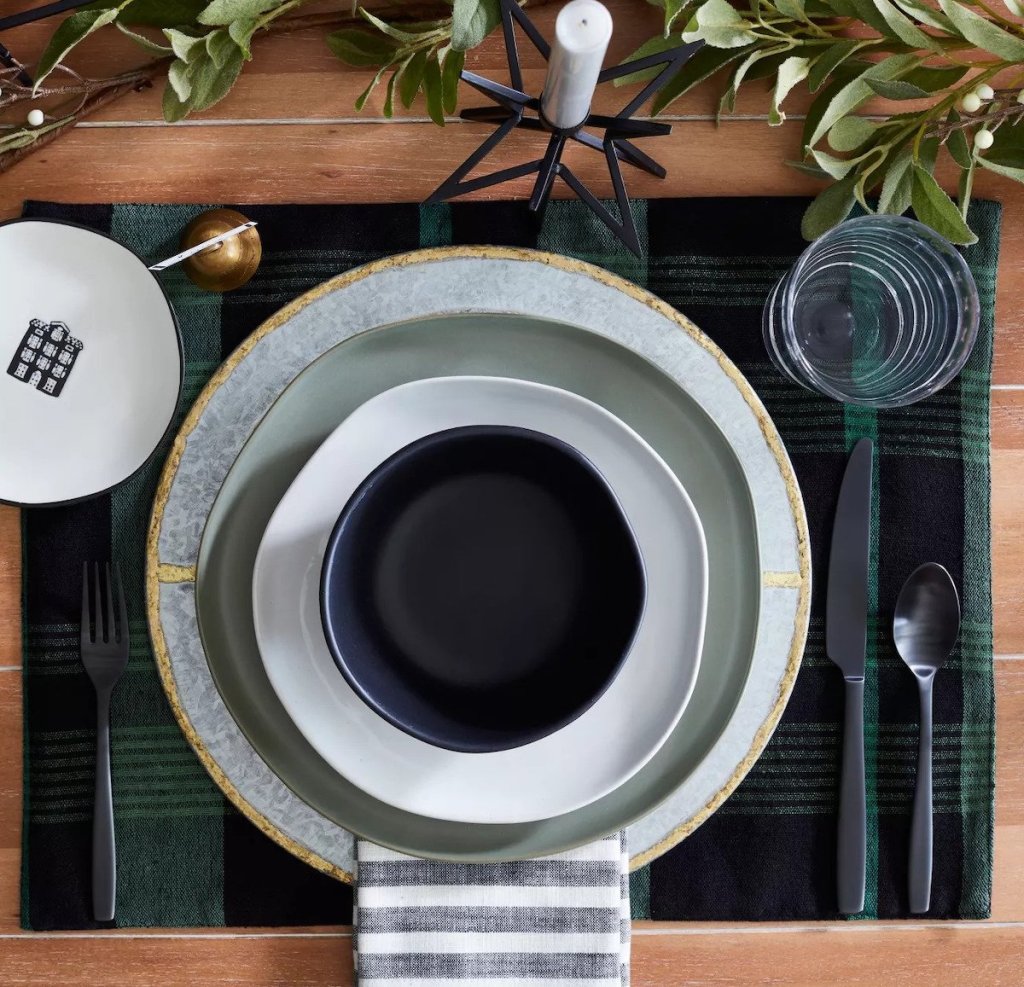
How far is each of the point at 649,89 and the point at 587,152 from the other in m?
0.22

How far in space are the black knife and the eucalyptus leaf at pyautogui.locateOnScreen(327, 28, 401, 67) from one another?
0.48 meters

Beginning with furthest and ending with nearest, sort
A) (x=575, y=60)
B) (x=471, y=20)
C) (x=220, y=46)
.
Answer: (x=220, y=46) → (x=471, y=20) → (x=575, y=60)

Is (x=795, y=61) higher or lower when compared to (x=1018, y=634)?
higher

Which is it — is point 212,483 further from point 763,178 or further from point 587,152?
point 763,178

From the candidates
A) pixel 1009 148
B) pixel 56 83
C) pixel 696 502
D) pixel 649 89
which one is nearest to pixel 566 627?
pixel 696 502

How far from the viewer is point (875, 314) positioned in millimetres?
742

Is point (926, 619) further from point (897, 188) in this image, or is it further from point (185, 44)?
point (185, 44)

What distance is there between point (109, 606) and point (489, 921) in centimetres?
38

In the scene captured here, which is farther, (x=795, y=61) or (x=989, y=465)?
(x=989, y=465)

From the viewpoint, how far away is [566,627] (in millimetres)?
636

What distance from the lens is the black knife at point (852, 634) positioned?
0.72 m

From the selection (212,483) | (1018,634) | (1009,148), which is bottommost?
(1018,634)

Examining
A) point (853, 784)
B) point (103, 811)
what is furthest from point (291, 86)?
point (853, 784)

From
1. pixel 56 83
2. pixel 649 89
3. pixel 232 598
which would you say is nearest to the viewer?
pixel 649 89
